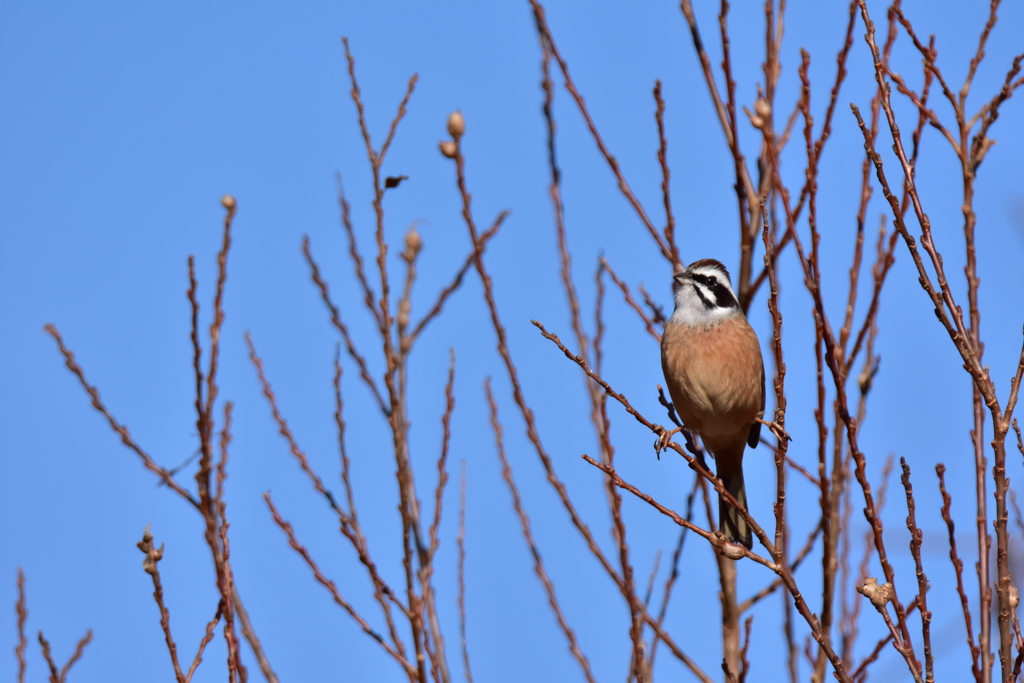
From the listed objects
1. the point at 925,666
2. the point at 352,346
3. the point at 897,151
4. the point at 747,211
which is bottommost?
the point at 925,666

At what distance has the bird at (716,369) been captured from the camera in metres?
5.14

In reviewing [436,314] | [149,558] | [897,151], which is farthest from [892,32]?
[149,558]

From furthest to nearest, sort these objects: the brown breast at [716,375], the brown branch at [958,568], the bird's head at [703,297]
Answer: the bird's head at [703,297] < the brown breast at [716,375] < the brown branch at [958,568]

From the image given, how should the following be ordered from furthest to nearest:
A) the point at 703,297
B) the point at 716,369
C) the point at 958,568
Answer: the point at 703,297 < the point at 716,369 < the point at 958,568

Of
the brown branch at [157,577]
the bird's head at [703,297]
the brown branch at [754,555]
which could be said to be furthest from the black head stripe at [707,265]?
the brown branch at [157,577]

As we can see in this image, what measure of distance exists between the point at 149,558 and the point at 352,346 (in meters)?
1.78

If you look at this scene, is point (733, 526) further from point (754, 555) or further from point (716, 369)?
point (754, 555)

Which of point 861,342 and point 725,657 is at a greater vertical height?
point 861,342

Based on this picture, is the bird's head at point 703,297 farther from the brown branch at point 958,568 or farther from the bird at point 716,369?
the brown branch at point 958,568

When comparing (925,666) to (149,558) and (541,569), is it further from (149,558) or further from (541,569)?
(149,558)

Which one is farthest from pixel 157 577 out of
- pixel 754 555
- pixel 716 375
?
pixel 716 375

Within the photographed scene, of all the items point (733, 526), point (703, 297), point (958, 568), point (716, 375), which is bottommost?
point (958, 568)

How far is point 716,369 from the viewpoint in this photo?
16.8 ft

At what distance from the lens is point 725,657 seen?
411 cm
